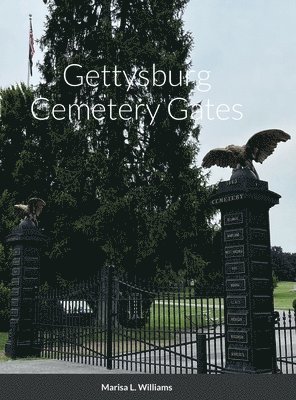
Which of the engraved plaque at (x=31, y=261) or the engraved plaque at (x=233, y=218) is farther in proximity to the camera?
the engraved plaque at (x=31, y=261)

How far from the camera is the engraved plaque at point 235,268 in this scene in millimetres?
8323

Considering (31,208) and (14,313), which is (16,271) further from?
(31,208)

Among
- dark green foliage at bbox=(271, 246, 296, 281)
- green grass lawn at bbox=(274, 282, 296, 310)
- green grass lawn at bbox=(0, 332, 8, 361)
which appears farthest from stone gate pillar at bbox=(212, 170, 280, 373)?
dark green foliage at bbox=(271, 246, 296, 281)

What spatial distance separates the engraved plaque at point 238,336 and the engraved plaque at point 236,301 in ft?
1.35

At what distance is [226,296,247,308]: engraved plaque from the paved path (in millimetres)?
2846

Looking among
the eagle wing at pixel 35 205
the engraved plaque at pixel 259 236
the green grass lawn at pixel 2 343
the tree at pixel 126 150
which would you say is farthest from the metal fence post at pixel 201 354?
the tree at pixel 126 150

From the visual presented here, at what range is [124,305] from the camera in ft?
37.6

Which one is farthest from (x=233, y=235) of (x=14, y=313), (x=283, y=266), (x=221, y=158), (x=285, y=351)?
(x=283, y=266)

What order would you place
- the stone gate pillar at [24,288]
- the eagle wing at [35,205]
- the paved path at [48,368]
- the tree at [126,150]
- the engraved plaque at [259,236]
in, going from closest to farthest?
the engraved plaque at [259,236] < the paved path at [48,368] < the stone gate pillar at [24,288] < the eagle wing at [35,205] < the tree at [126,150]

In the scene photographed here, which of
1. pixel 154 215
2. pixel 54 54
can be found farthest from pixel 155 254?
pixel 54 54

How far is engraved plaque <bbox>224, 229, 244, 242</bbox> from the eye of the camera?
331 inches

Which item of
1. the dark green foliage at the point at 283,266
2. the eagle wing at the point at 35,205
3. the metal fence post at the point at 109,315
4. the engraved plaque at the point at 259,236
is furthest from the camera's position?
the dark green foliage at the point at 283,266

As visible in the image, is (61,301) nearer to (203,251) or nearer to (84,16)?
(203,251)

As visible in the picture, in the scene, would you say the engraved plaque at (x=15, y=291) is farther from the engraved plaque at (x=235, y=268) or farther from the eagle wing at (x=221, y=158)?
the engraved plaque at (x=235, y=268)
